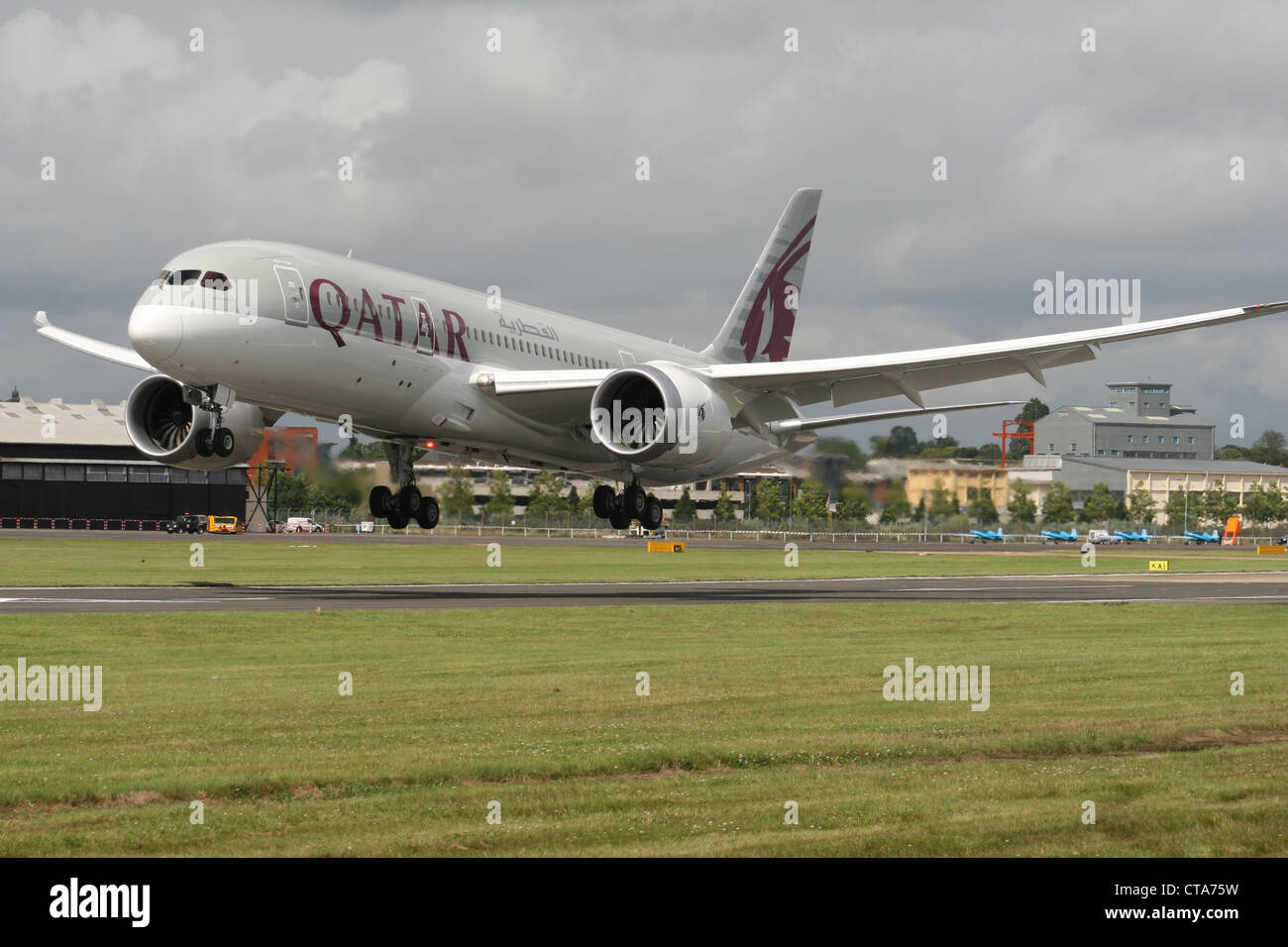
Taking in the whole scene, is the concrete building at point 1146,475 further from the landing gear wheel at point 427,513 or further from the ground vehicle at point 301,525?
the ground vehicle at point 301,525

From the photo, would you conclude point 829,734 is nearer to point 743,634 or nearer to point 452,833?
point 452,833

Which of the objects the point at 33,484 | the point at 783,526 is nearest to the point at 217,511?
the point at 33,484

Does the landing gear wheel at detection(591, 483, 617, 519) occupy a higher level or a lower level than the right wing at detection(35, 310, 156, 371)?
lower

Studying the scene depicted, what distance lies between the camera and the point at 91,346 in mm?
49406

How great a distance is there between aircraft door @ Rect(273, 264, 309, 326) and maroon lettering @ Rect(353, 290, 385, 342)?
189cm

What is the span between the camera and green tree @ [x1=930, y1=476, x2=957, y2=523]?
206 ft

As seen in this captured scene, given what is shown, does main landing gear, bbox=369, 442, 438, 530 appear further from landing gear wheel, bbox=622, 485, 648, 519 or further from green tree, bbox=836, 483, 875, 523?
green tree, bbox=836, 483, 875, 523

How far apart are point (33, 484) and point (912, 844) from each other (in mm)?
124132

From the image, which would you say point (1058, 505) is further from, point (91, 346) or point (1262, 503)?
point (91, 346)

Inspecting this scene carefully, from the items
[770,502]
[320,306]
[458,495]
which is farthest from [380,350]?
[770,502]

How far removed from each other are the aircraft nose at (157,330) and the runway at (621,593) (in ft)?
23.9

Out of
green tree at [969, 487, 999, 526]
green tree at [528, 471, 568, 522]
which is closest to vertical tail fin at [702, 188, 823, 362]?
green tree at [969, 487, 999, 526]

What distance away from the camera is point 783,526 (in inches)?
4904

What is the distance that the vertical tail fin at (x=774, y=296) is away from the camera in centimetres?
5428
